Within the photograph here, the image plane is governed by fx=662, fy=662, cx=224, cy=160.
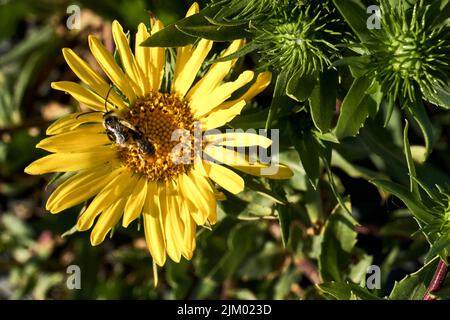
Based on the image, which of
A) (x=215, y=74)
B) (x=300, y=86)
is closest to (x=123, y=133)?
(x=215, y=74)

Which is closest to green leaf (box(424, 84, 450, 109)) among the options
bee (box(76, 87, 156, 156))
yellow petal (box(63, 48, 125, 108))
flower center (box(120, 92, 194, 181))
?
flower center (box(120, 92, 194, 181))

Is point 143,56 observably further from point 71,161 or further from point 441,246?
point 441,246

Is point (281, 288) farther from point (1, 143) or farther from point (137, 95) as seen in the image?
point (1, 143)

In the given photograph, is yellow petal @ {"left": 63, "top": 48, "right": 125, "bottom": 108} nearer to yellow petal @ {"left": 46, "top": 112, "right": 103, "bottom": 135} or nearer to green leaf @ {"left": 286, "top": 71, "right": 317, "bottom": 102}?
yellow petal @ {"left": 46, "top": 112, "right": 103, "bottom": 135}

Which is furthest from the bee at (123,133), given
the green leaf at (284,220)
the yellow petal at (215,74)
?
the green leaf at (284,220)

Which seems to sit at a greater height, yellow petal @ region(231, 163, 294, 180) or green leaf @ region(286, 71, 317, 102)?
green leaf @ region(286, 71, 317, 102)

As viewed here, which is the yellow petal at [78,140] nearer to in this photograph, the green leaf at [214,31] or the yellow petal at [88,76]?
the yellow petal at [88,76]

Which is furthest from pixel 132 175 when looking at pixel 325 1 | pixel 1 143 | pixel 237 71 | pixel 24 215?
pixel 24 215
